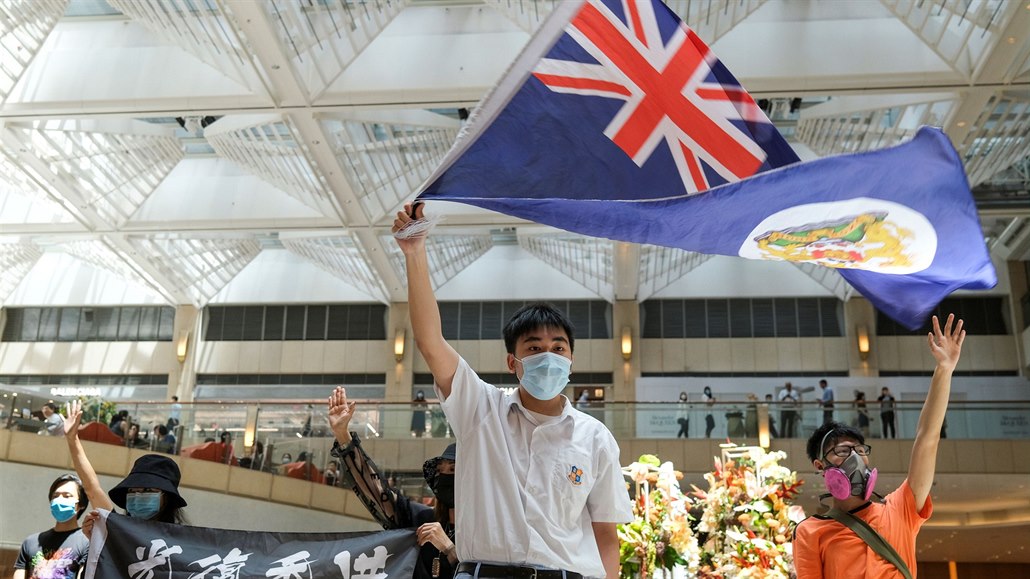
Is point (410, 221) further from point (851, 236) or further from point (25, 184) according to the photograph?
point (25, 184)

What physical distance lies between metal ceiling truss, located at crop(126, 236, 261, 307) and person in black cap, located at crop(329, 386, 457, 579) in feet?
70.3

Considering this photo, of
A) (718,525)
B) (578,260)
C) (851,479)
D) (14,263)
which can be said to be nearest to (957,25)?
(578,260)

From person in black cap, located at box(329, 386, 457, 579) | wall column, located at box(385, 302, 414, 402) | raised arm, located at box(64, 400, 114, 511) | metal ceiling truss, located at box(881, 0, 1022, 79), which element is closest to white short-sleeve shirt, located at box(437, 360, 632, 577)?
person in black cap, located at box(329, 386, 457, 579)

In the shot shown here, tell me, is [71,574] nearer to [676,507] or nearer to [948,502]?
[676,507]

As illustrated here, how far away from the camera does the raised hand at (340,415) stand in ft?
11.9

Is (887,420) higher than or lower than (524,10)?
lower

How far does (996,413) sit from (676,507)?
14.8m

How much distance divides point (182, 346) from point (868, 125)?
62.4 ft

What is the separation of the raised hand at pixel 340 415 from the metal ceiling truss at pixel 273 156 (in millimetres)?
15143

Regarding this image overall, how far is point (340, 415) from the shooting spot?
3641 mm

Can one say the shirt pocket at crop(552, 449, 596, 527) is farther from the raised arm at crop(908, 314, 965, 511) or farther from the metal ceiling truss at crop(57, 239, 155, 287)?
the metal ceiling truss at crop(57, 239, 155, 287)

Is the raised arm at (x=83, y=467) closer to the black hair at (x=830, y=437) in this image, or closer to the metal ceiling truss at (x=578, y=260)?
the black hair at (x=830, y=437)

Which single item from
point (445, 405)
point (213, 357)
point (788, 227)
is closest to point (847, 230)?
point (788, 227)

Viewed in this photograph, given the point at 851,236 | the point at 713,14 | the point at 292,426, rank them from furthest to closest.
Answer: the point at 713,14
the point at 292,426
the point at 851,236
